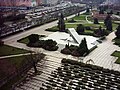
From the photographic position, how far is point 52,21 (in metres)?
66.9

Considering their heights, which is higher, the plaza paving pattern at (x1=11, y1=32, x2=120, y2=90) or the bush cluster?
the bush cluster

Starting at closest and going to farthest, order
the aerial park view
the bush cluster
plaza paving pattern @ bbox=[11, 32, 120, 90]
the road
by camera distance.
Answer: plaza paving pattern @ bbox=[11, 32, 120, 90], the aerial park view, the bush cluster, the road

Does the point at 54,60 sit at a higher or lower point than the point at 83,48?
lower

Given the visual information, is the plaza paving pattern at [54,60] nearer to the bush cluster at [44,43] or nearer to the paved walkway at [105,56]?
the paved walkway at [105,56]

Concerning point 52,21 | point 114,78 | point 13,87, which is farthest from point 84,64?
point 52,21

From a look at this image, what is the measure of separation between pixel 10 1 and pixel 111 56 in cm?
7220

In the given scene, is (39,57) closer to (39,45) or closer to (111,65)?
(39,45)

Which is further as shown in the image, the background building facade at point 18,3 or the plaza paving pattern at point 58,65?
the background building facade at point 18,3

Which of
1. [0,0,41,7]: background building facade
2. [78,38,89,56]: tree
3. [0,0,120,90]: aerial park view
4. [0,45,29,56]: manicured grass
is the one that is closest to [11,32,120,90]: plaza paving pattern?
[0,0,120,90]: aerial park view

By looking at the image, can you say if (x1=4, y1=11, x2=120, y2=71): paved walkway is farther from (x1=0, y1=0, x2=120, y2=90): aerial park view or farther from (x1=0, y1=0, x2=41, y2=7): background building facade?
(x1=0, y1=0, x2=41, y2=7): background building facade

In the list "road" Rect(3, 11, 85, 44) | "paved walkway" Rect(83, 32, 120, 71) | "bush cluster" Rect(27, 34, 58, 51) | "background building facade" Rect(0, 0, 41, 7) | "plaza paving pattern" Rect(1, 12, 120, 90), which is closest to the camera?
"plaza paving pattern" Rect(1, 12, 120, 90)

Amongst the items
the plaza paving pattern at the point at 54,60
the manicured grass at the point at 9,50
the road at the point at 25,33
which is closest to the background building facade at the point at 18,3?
the road at the point at 25,33

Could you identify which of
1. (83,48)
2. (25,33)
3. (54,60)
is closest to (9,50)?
(54,60)

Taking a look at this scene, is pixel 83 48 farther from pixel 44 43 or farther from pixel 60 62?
pixel 44 43
